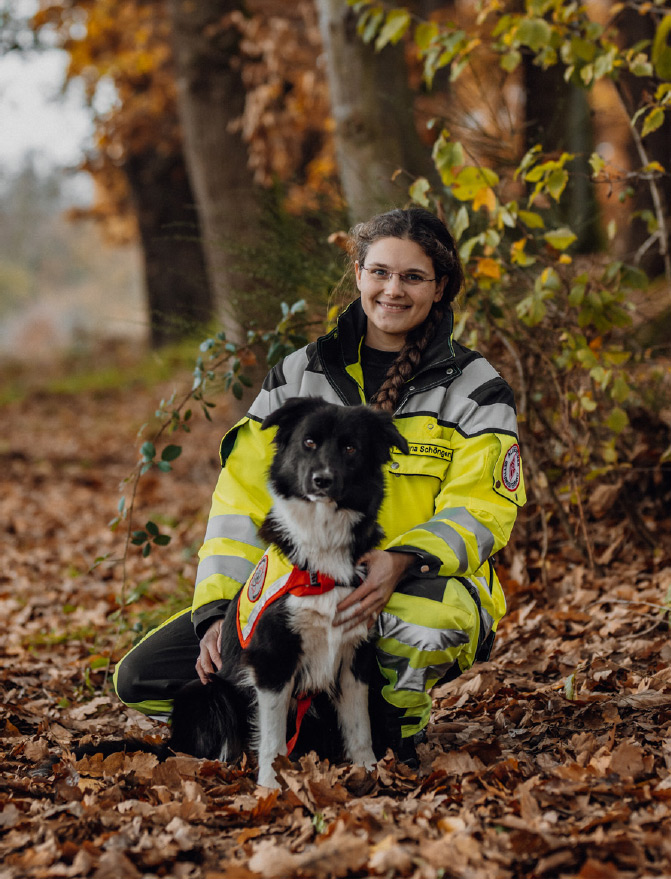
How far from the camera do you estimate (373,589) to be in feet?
9.38

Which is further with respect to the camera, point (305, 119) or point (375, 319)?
point (305, 119)

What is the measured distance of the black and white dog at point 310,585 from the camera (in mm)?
2826

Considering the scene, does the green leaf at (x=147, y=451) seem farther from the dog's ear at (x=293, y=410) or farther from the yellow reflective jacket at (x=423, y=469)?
the dog's ear at (x=293, y=410)

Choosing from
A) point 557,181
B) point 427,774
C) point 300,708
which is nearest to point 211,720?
point 300,708

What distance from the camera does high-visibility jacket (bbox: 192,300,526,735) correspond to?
2.88 metres

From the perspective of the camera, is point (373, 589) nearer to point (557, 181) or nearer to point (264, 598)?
point (264, 598)

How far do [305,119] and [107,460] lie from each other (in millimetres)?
5325

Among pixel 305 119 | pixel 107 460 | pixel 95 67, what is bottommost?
pixel 107 460

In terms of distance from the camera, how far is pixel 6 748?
3416mm

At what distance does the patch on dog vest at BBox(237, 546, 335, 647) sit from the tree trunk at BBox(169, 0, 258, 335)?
5444 mm

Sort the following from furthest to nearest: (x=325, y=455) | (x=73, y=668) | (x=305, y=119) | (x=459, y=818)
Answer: (x=305, y=119) < (x=73, y=668) < (x=325, y=455) < (x=459, y=818)

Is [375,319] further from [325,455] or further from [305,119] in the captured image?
[305,119]


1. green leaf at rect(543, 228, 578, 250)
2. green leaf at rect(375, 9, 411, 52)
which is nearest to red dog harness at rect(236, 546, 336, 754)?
green leaf at rect(543, 228, 578, 250)

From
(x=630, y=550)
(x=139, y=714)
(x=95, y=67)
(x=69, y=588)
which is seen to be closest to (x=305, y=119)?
(x=95, y=67)
